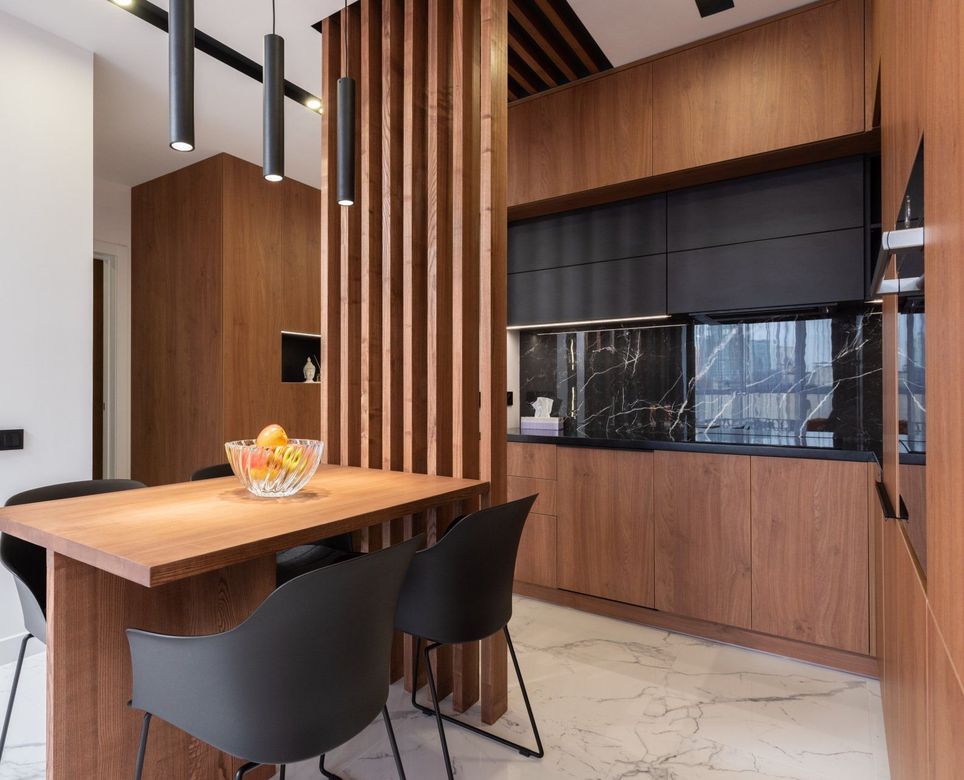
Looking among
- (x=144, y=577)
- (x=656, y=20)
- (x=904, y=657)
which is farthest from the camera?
(x=656, y=20)

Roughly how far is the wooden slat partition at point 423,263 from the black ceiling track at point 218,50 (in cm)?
64

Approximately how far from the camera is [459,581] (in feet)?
4.99

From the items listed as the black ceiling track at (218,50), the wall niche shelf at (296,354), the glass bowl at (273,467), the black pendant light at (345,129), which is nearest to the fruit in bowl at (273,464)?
the glass bowl at (273,467)

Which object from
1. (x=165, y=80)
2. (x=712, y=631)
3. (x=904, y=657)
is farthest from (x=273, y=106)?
(x=712, y=631)

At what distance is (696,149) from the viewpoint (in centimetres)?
262

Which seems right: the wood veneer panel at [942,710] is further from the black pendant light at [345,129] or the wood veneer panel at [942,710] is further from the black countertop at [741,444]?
the black pendant light at [345,129]

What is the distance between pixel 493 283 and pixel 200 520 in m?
1.19

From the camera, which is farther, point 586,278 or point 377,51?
point 586,278

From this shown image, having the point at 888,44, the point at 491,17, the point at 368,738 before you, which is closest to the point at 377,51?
the point at 491,17

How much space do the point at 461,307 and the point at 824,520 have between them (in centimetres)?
169

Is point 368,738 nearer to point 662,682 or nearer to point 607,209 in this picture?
point 662,682

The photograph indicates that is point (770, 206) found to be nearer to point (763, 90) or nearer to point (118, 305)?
point (763, 90)

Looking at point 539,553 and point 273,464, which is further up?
point 273,464

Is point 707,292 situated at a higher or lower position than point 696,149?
lower
